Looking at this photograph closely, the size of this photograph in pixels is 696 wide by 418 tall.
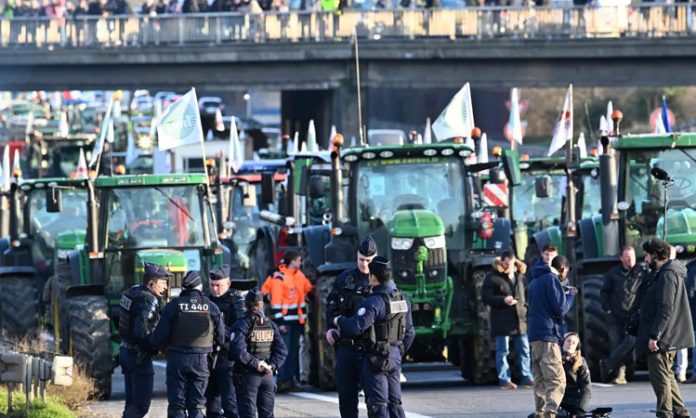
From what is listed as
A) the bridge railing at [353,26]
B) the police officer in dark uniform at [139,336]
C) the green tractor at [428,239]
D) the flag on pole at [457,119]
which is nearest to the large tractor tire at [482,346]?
the green tractor at [428,239]

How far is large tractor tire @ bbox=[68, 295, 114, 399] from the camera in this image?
822 inches

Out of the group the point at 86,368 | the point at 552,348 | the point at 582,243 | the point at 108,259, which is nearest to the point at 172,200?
the point at 108,259

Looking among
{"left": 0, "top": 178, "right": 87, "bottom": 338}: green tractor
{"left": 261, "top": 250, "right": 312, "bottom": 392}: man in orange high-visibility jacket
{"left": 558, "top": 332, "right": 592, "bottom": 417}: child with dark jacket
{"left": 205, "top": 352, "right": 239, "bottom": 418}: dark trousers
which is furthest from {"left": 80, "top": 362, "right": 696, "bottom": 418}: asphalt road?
{"left": 0, "top": 178, "right": 87, "bottom": 338}: green tractor

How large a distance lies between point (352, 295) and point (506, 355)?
5.92 metres

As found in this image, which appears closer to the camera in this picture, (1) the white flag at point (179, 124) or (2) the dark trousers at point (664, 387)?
(2) the dark trousers at point (664, 387)

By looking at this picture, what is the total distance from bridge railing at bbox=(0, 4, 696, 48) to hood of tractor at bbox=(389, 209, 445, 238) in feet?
94.0

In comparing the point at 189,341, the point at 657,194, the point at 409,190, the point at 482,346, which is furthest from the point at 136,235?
the point at 189,341

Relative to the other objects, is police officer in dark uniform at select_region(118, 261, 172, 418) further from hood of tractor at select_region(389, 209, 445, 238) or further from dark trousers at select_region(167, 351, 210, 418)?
hood of tractor at select_region(389, 209, 445, 238)

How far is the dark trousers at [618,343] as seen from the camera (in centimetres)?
2059

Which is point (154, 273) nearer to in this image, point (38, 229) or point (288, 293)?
point (288, 293)

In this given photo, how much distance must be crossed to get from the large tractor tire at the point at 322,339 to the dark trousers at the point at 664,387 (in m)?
5.39

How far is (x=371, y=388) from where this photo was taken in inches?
602

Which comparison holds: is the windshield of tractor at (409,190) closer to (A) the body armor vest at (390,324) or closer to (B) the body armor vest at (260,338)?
(B) the body armor vest at (260,338)

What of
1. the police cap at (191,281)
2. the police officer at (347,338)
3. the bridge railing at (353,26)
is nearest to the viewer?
the police officer at (347,338)
